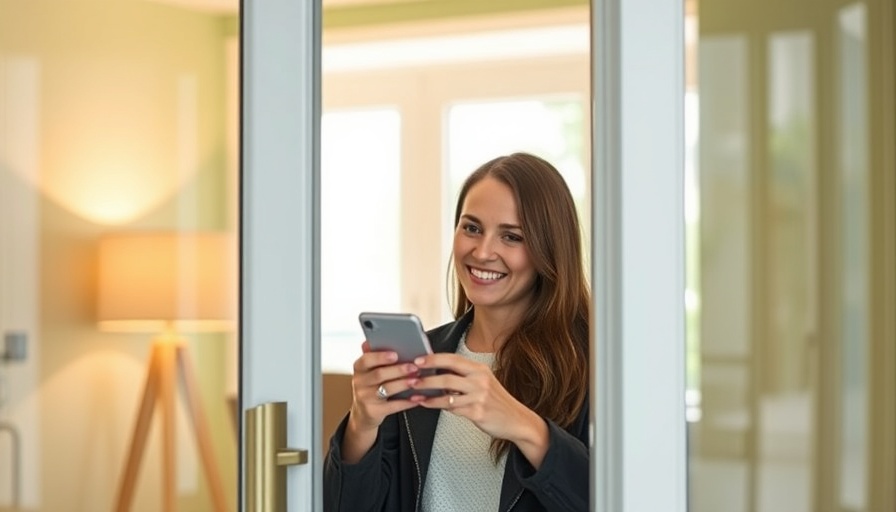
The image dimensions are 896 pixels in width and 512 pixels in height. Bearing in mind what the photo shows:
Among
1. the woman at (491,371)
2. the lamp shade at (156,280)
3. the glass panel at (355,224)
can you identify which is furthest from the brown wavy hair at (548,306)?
the lamp shade at (156,280)

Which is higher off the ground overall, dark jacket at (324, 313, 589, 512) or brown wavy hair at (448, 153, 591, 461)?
brown wavy hair at (448, 153, 591, 461)

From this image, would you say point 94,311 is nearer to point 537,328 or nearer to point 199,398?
point 199,398

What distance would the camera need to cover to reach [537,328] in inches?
67.6

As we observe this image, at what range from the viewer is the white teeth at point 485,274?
1716 millimetres

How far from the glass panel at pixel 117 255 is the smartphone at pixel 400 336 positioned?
24 cm

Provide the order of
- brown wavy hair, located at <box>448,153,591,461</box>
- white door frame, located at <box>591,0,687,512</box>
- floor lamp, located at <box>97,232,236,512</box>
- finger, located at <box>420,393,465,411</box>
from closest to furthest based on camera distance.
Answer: white door frame, located at <box>591,0,687,512</box> < finger, located at <box>420,393,465,411</box> < brown wavy hair, located at <box>448,153,591,461</box> < floor lamp, located at <box>97,232,236,512</box>

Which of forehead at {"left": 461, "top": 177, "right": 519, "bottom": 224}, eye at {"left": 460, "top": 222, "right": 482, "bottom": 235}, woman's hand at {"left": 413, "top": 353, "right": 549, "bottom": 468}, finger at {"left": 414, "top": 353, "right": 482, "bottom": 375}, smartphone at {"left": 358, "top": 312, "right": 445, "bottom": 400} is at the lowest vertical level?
woman's hand at {"left": 413, "top": 353, "right": 549, "bottom": 468}

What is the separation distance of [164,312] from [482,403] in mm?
547

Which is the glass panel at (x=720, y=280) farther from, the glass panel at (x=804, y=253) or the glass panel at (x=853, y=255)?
the glass panel at (x=853, y=255)

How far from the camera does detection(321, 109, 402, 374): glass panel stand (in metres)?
1.61

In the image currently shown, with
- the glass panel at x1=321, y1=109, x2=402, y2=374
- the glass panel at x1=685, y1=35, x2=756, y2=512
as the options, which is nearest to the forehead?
the glass panel at x1=321, y1=109, x2=402, y2=374

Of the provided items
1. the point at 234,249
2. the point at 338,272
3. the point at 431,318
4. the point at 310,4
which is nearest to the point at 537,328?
the point at 431,318

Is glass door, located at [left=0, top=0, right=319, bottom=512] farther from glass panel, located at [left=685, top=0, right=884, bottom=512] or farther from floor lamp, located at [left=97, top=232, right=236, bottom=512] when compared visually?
glass panel, located at [left=685, top=0, right=884, bottom=512]

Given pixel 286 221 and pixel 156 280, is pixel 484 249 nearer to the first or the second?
pixel 286 221
